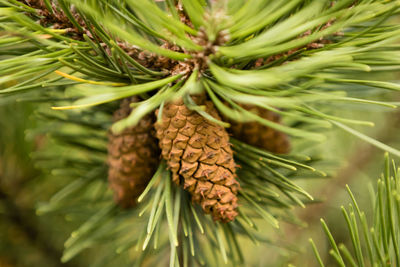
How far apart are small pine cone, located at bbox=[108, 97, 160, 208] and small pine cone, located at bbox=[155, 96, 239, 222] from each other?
68 mm

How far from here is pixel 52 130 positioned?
616 millimetres

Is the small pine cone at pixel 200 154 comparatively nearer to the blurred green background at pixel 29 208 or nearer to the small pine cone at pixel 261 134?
the small pine cone at pixel 261 134

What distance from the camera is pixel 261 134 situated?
545mm

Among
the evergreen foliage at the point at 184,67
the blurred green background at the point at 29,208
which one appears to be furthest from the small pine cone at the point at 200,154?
the blurred green background at the point at 29,208

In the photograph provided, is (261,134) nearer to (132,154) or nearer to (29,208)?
(132,154)

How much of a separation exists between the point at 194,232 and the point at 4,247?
1.34ft

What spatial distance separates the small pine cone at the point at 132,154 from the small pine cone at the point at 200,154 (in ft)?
0.22

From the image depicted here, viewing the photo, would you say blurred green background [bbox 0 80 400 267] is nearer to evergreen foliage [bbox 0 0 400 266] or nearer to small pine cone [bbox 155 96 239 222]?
evergreen foliage [bbox 0 0 400 266]

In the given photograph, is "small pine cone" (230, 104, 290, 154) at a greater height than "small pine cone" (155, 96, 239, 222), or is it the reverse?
"small pine cone" (230, 104, 290, 154)

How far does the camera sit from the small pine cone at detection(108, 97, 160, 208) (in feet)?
1.63

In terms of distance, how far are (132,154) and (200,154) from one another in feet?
0.40

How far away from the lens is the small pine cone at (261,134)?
53 centimetres

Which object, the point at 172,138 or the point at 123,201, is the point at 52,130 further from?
the point at 172,138

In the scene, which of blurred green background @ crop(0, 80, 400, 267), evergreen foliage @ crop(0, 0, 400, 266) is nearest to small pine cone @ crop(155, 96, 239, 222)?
evergreen foliage @ crop(0, 0, 400, 266)
